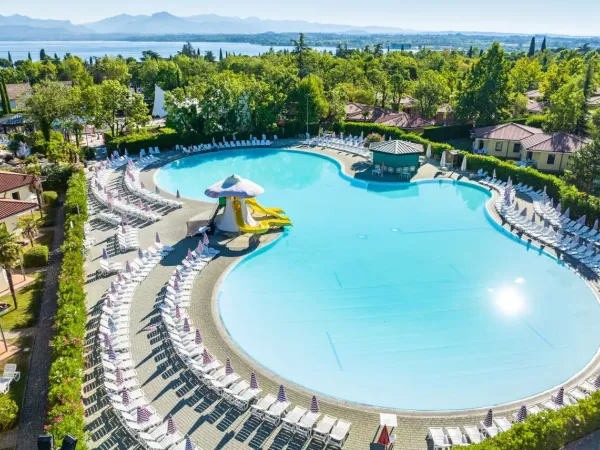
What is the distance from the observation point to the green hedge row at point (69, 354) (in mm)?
11648

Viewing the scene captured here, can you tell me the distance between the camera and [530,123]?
49.1 metres

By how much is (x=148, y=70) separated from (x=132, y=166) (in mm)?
49693

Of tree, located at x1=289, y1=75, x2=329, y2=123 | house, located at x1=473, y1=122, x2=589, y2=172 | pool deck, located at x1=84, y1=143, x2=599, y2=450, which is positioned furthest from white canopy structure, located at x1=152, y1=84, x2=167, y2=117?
pool deck, located at x1=84, y1=143, x2=599, y2=450

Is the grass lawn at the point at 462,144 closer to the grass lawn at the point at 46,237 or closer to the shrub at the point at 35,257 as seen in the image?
the grass lawn at the point at 46,237

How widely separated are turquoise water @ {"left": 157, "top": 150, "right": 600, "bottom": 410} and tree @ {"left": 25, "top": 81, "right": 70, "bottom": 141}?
2660 centimetres

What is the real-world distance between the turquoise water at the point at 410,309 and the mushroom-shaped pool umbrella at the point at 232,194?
2.68m

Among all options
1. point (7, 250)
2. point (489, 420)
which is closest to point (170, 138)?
point (7, 250)

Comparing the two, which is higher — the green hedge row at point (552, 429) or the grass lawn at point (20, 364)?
the green hedge row at point (552, 429)

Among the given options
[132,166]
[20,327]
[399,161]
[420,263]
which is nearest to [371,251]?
[420,263]

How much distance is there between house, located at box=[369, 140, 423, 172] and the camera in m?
36.5

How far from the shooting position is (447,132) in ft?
159

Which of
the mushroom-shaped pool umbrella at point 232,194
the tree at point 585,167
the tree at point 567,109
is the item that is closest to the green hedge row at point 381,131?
the tree at point 567,109

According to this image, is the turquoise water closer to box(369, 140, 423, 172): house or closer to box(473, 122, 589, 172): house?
box(369, 140, 423, 172): house

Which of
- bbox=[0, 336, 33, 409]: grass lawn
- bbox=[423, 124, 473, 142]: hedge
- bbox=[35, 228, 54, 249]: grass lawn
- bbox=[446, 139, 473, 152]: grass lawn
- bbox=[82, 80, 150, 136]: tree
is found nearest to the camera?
bbox=[0, 336, 33, 409]: grass lawn
